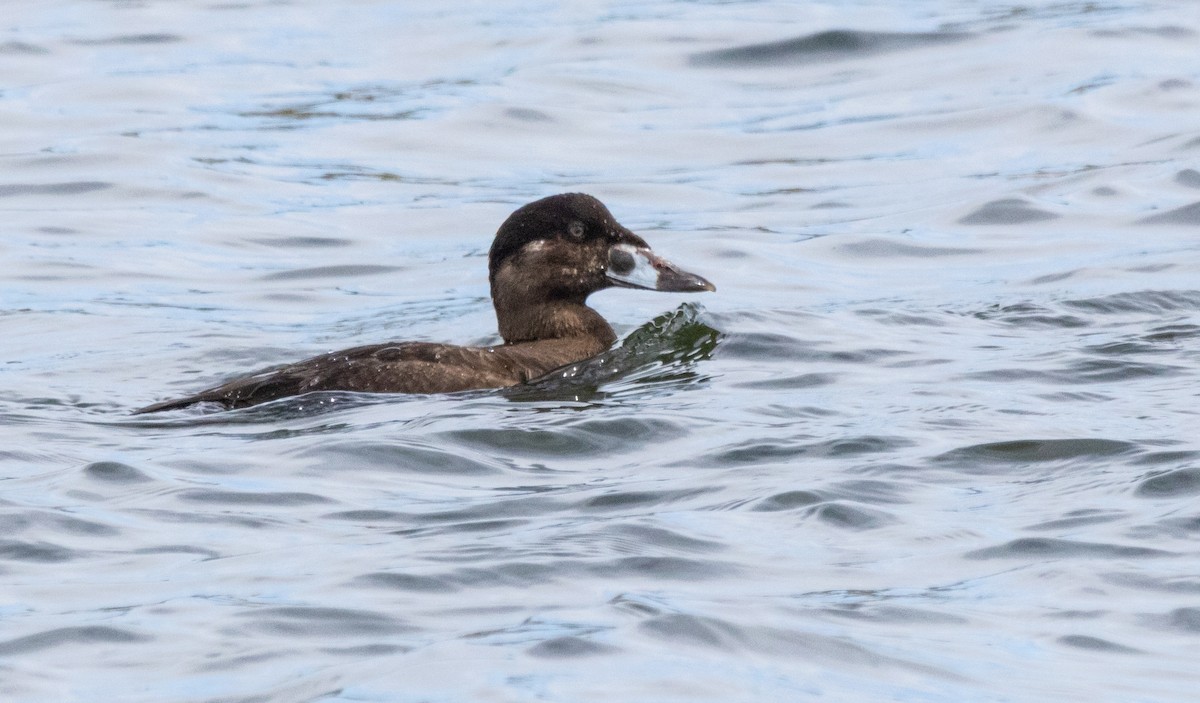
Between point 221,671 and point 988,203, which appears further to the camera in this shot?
point 988,203

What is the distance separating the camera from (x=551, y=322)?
9.30 m

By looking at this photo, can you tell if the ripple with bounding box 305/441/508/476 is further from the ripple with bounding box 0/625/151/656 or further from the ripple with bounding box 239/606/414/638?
the ripple with bounding box 0/625/151/656

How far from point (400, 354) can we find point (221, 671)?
3.27 m

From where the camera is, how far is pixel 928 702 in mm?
4957

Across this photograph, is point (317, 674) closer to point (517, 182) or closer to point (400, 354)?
point (400, 354)

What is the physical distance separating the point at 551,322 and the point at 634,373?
1.72 ft

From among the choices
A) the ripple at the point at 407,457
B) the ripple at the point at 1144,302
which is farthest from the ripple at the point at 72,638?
the ripple at the point at 1144,302

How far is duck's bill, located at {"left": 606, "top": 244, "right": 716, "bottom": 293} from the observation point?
368 inches

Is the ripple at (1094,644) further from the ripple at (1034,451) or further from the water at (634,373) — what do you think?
the ripple at (1034,451)

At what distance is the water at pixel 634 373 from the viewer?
209 inches

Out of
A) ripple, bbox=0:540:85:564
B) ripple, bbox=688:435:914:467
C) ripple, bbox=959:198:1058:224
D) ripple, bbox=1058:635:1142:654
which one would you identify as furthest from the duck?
ripple, bbox=959:198:1058:224

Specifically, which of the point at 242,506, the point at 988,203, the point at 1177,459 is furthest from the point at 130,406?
the point at 988,203

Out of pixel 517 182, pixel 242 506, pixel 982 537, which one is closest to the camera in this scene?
pixel 982 537

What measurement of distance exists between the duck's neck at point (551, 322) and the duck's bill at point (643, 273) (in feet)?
0.79
